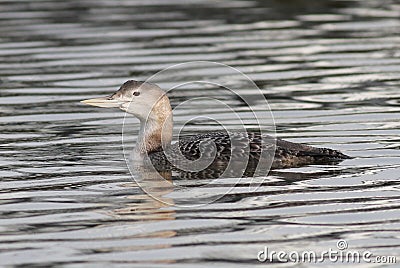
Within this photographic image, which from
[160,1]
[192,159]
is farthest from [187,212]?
[160,1]

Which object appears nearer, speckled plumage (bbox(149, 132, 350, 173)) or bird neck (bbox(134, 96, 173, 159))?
speckled plumage (bbox(149, 132, 350, 173))

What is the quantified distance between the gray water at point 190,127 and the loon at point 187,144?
21cm

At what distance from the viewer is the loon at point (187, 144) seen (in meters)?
9.65

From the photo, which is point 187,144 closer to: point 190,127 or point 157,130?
point 157,130

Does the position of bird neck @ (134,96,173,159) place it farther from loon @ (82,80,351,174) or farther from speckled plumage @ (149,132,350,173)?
speckled plumage @ (149,132,350,173)

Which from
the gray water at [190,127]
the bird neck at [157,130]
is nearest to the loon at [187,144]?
the bird neck at [157,130]

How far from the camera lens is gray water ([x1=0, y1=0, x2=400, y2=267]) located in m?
7.38

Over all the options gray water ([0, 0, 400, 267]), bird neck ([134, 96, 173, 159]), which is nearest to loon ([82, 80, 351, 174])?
bird neck ([134, 96, 173, 159])

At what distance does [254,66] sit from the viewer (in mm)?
14641

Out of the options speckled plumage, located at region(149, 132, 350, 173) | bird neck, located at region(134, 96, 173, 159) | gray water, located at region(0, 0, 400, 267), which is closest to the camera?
gray water, located at region(0, 0, 400, 267)

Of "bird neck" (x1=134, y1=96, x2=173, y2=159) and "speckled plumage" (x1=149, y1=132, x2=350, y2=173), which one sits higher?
"bird neck" (x1=134, y1=96, x2=173, y2=159)

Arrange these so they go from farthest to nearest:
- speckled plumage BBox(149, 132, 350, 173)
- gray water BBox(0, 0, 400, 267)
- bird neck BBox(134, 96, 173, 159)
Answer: bird neck BBox(134, 96, 173, 159), speckled plumage BBox(149, 132, 350, 173), gray water BBox(0, 0, 400, 267)

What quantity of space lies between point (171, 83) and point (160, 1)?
6443 mm

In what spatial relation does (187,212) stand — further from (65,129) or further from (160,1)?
(160,1)
